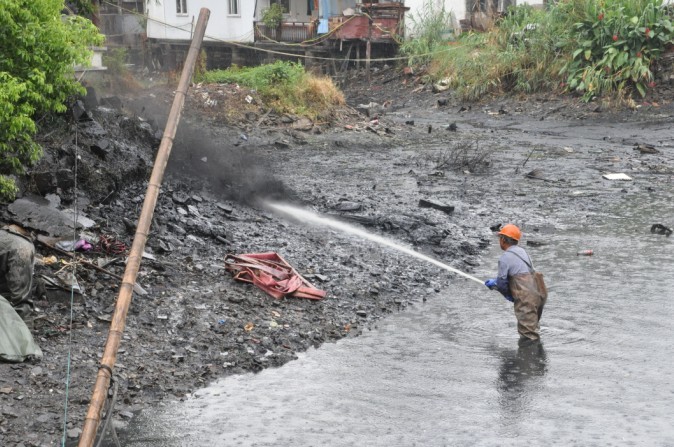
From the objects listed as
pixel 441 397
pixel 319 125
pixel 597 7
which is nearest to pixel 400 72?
pixel 597 7

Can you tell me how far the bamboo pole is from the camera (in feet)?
17.5

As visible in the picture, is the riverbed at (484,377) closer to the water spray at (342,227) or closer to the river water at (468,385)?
the river water at (468,385)

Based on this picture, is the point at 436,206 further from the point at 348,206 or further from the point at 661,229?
the point at 661,229

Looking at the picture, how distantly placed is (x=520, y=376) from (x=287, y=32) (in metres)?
35.3

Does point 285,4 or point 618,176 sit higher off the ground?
point 285,4

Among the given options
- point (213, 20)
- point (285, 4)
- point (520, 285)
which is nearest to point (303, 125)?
point (520, 285)

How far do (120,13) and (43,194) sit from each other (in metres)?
37.1

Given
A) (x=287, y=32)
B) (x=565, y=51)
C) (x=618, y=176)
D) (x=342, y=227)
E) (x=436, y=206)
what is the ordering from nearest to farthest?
(x=342, y=227) → (x=436, y=206) → (x=618, y=176) → (x=565, y=51) → (x=287, y=32)

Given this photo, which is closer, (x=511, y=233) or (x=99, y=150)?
(x=511, y=233)

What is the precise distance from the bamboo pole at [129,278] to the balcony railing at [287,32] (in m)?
34.1

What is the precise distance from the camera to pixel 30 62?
9.13 m

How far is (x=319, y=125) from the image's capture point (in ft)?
78.2

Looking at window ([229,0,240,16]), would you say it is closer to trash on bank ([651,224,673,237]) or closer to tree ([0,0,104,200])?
trash on bank ([651,224,673,237])

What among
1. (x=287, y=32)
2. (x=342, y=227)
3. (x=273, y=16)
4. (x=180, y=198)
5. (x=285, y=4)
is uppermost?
(x=285, y=4)
